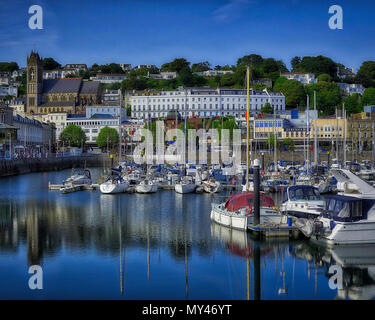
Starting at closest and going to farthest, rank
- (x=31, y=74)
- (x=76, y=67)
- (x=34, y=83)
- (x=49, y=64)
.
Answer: (x=34, y=83) → (x=31, y=74) → (x=49, y=64) → (x=76, y=67)

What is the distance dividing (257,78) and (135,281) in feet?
365

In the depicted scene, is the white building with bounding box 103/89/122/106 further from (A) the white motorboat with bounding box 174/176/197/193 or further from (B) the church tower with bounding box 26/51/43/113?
(A) the white motorboat with bounding box 174/176/197/193

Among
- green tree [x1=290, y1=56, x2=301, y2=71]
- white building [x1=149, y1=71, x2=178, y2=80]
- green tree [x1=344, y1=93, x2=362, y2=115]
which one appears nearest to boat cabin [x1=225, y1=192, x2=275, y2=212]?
green tree [x1=344, y1=93, x2=362, y2=115]

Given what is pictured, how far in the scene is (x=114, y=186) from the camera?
1185 inches

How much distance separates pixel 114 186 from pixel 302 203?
43.0 ft

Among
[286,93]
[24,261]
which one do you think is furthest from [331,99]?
[24,261]

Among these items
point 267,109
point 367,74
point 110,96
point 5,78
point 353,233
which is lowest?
point 353,233

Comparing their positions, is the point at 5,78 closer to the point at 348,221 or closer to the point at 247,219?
the point at 247,219

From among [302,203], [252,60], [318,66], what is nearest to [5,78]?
[252,60]

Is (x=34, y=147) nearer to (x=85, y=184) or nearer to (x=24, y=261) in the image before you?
(x=85, y=184)

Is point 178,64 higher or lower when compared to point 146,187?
higher

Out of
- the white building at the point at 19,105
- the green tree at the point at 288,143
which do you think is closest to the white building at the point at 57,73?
the white building at the point at 19,105
